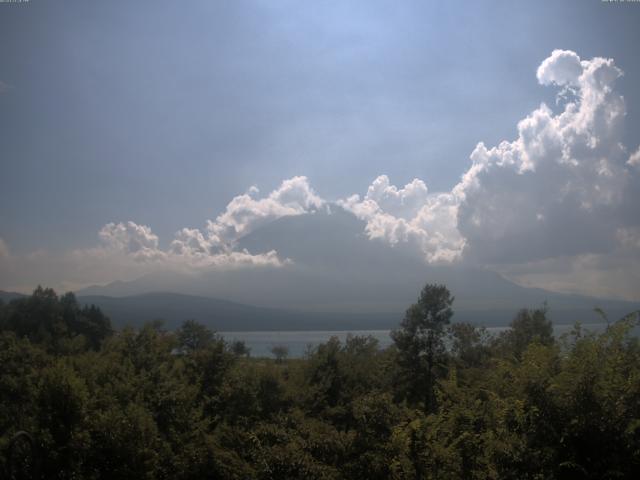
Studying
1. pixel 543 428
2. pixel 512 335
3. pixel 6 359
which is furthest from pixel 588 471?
pixel 6 359

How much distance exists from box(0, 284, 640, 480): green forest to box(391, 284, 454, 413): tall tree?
0.25ft

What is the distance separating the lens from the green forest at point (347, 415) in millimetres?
9273

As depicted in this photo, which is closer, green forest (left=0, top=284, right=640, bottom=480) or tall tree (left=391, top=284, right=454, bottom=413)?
green forest (left=0, top=284, right=640, bottom=480)

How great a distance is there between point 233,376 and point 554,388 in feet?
55.5

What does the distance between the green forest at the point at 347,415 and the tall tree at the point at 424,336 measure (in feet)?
0.25

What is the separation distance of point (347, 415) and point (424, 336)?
1199 cm

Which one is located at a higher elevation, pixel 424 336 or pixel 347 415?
pixel 424 336

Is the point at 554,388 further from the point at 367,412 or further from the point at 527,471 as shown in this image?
the point at 367,412

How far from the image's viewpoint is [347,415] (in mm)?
22109

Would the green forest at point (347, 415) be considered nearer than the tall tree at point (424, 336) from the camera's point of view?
Yes

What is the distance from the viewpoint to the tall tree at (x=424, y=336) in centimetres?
3164

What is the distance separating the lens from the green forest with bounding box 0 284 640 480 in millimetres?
9273

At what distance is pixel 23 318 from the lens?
82.1m

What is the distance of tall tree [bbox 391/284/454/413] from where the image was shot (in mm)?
31641
